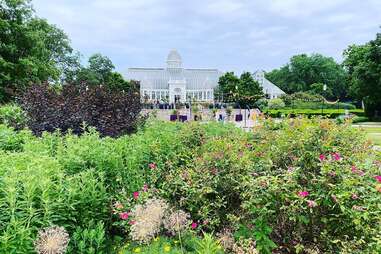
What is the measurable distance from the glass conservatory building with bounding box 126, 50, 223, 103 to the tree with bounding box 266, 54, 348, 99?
1476cm

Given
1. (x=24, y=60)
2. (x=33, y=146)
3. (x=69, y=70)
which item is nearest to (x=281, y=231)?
(x=33, y=146)

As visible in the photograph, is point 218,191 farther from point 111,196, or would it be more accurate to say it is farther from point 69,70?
point 69,70

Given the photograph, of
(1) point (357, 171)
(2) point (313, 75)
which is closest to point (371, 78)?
(1) point (357, 171)

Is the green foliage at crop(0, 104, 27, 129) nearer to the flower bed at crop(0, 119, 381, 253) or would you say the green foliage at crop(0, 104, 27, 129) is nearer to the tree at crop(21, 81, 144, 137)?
the tree at crop(21, 81, 144, 137)

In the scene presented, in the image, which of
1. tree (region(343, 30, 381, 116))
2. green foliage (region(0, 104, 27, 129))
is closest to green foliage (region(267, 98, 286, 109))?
tree (region(343, 30, 381, 116))

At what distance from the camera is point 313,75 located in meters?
66.8

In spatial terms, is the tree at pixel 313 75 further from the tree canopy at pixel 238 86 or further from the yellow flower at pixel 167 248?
the yellow flower at pixel 167 248

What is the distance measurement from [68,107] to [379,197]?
579 cm

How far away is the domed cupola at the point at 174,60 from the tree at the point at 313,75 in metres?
21.8

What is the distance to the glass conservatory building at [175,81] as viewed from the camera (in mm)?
65188

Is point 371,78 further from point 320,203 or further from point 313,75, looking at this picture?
point 313,75

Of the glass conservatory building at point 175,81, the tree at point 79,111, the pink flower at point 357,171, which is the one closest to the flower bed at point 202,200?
the pink flower at point 357,171

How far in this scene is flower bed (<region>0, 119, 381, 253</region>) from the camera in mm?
2582

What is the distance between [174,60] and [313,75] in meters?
27.7
